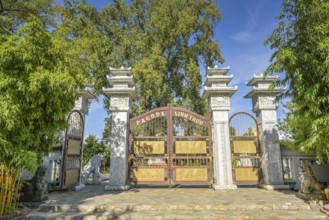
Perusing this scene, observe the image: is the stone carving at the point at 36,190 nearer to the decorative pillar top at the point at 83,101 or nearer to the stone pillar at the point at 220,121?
the decorative pillar top at the point at 83,101

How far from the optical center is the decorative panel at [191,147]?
23.4 ft

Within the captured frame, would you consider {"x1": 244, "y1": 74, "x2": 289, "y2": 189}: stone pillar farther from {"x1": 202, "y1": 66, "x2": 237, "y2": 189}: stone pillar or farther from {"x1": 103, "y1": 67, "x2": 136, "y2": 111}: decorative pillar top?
{"x1": 103, "y1": 67, "x2": 136, "y2": 111}: decorative pillar top

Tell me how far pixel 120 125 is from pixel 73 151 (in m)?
1.79

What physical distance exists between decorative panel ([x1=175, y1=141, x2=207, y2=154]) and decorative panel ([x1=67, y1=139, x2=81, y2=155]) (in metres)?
3.40

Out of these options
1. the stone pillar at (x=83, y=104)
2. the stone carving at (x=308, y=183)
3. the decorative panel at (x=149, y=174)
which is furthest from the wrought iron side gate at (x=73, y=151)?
the stone carving at (x=308, y=183)

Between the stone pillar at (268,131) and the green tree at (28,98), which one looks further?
the stone pillar at (268,131)

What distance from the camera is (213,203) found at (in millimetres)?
4535

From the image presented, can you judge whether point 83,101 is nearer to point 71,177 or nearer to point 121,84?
point 121,84

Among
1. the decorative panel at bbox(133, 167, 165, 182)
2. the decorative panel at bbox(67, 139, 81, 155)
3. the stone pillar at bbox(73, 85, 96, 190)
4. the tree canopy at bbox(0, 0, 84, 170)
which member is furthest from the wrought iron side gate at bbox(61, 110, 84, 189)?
the tree canopy at bbox(0, 0, 84, 170)

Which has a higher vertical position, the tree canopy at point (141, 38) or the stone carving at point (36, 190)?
the tree canopy at point (141, 38)

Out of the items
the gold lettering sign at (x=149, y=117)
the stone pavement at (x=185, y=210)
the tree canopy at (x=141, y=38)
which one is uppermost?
the tree canopy at (x=141, y=38)

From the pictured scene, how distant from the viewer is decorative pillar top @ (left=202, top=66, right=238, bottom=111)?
7023 millimetres

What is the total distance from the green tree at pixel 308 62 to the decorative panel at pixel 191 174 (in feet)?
10.5

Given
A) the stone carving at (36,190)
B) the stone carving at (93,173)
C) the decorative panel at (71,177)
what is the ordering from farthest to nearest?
the stone carving at (93,173), the decorative panel at (71,177), the stone carving at (36,190)
